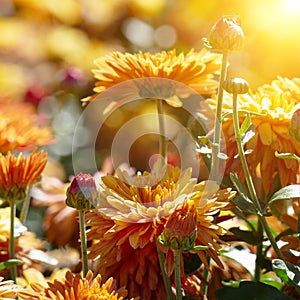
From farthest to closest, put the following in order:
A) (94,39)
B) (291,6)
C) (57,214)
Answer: (94,39) < (291,6) < (57,214)

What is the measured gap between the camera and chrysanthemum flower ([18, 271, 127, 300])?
618 mm

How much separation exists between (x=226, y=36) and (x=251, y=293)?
225mm

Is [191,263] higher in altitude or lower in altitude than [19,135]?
lower

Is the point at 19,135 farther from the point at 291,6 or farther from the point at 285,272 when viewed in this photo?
the point at 291,6

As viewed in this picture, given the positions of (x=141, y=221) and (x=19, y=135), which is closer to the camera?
(x=141, y=221)

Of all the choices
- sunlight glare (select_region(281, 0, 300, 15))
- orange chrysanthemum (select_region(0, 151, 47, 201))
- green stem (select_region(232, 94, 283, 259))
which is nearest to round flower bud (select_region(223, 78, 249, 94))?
green stem (select_region(232, 94, 283, 259))

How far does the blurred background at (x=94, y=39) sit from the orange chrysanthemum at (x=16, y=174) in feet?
2.53

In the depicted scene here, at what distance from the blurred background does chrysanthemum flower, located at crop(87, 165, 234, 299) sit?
2.70 feet

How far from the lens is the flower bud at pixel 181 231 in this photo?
0.61 m

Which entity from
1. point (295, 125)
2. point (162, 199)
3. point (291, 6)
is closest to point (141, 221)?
point (162, 199)

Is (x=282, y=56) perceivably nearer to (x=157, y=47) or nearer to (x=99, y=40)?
(x=157, y=47)

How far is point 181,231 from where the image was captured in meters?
0.61

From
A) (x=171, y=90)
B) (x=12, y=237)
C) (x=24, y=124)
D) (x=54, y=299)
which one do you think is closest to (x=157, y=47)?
(x=24, y=124)

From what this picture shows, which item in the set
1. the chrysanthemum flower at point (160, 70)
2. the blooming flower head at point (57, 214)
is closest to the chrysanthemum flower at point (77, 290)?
the chrysanthemum flower at point (160, 70)
